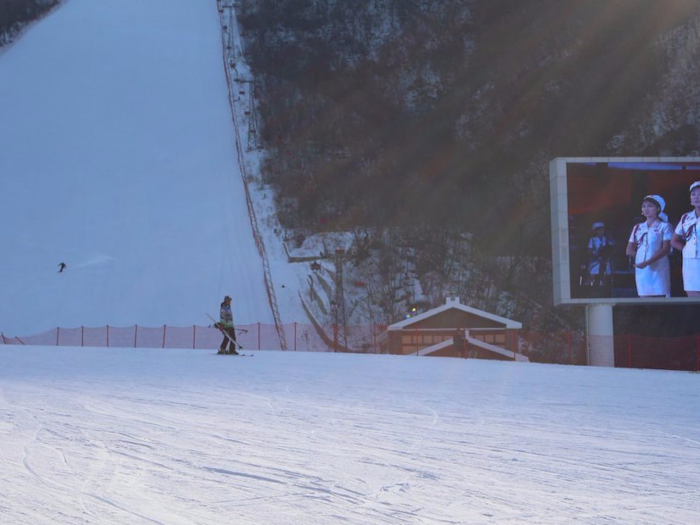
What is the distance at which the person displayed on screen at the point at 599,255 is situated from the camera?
2606 cm

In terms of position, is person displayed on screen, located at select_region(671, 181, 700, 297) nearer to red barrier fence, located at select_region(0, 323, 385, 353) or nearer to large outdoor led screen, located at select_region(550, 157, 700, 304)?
large outdoor led screen, located at select_region(550, 157, 700, 304)

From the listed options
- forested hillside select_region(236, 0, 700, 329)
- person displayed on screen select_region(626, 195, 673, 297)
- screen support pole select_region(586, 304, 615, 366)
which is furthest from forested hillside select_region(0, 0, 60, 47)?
person displayed on screen select_region(626, 195, 673, 297)

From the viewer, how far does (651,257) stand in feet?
83.5

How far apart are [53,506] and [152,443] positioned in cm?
230

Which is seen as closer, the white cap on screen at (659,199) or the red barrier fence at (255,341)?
the white cap on screen at (659,199)

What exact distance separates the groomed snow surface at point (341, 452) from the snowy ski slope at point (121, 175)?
904 inches

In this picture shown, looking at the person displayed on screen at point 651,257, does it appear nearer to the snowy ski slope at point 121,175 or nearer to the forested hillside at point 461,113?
the snowy ski slope at point 121,175

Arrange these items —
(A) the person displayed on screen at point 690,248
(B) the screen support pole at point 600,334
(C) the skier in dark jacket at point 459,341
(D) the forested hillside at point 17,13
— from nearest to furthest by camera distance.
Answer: (A) the person displayed on screen at point 690,248 < (B) the screen support pole at point 600,334 < (C) the skier in dark jacket at point 459,341 < (D) the forested hillside at point 17,13

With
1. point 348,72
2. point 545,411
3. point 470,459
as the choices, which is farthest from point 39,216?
point 470,459

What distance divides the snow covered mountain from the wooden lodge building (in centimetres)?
595

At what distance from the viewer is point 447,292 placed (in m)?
46.1

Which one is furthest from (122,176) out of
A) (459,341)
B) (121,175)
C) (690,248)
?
(690,248)

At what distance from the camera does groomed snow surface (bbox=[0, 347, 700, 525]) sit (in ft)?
17.5

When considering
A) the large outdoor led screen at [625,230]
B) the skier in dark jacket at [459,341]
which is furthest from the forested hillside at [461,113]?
the large outdoor led screen at [625,230]
